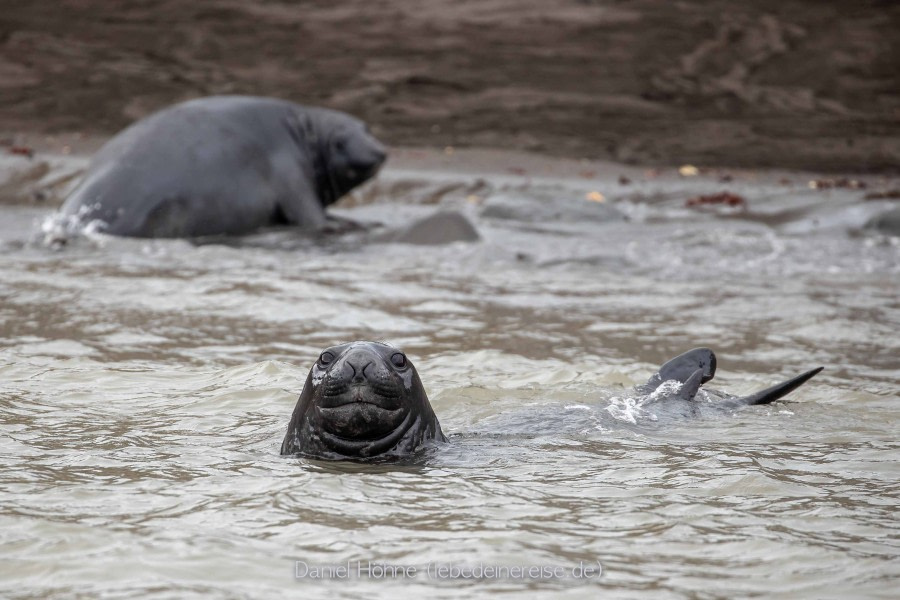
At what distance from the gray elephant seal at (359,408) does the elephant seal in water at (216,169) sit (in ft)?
17.6

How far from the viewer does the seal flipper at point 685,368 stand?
5125 mm

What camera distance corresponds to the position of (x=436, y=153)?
47.3 feet

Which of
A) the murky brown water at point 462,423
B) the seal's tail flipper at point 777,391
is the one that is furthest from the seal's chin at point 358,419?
the seal's tail flipper at point 777,391

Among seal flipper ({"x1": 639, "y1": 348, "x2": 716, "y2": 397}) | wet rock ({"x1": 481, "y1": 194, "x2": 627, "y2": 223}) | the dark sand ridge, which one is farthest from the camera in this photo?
the dark sand ridge

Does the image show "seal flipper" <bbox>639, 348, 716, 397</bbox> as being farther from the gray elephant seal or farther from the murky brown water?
the gray elephant seal

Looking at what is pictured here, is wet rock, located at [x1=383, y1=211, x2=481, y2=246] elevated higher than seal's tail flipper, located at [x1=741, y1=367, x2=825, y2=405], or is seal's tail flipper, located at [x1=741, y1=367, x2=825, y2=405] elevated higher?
seal's tail flipper, located at [x1=741, y1=367, x2=825, y2=405]

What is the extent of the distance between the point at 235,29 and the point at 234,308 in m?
9.10

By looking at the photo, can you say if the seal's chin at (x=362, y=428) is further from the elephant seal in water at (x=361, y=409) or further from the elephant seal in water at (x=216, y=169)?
the elephant seal in water at (x=216, y=169)

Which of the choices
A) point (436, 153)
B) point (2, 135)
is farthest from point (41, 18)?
point (436, 153)

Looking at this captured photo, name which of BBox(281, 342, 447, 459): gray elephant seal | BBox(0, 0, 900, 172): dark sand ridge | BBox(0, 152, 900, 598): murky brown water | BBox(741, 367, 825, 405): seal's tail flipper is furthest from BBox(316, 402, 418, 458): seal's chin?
BBox(0, 0, 900, 172): dark sand ridge

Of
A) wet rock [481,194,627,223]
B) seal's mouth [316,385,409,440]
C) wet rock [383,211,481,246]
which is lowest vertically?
wet rock [481,194,627,223]

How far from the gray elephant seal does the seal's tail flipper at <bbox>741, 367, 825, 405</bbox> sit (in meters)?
1.41

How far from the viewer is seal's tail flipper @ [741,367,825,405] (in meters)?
4.93

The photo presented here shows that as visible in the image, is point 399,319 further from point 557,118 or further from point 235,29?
point 235,29
